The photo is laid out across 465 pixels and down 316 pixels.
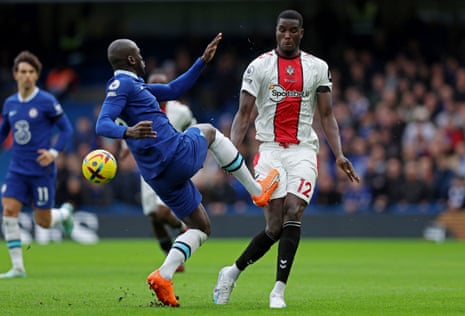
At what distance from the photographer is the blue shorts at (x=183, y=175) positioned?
9.44 m

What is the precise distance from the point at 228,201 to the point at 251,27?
8.19 metres

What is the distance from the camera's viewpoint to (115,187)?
82.1 ft

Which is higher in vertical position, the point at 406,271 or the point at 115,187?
the point at 406,271

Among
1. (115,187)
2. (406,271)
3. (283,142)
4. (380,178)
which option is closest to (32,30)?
(115,187)

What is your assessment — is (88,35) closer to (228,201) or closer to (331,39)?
(331,39)

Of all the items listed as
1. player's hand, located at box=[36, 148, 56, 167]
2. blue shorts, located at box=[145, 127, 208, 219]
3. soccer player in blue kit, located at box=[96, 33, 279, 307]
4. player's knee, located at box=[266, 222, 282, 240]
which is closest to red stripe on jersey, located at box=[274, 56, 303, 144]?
soccer player in blue kit, located at box=[96, 33, 279, 307]

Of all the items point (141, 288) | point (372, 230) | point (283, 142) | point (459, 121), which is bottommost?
point (372, 230)

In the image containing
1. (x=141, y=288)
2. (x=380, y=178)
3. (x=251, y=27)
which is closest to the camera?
(x=141, y=288)

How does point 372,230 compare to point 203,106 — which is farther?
point 203,106

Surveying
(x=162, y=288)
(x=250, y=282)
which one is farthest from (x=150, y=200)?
(x=162, y=288)

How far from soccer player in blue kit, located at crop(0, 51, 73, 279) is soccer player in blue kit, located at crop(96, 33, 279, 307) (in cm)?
456

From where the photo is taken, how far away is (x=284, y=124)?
33.5 ft

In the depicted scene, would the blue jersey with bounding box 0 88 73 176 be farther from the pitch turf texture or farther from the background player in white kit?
the background player in white kit

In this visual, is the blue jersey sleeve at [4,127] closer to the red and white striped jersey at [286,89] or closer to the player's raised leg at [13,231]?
the player's raised leg at [13,231]
